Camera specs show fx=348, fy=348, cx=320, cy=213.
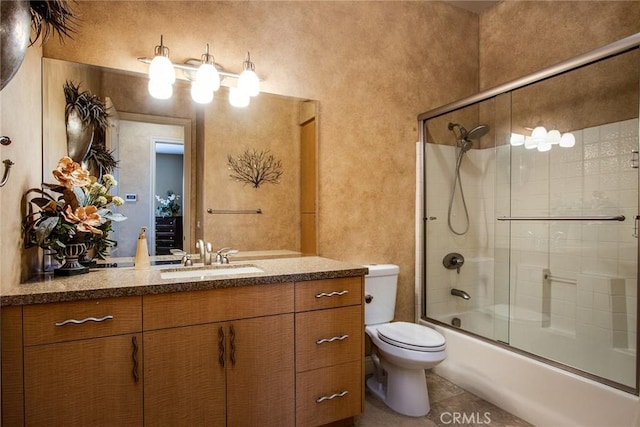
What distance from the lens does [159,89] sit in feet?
6.21

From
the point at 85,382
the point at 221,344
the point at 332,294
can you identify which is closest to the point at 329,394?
the point at 332,294

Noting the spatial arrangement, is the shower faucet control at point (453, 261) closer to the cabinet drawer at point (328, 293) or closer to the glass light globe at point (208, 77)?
the cabinet drawer at point (328, 293)

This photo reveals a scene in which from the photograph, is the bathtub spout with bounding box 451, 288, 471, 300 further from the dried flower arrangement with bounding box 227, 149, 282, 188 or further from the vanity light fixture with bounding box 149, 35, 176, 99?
the vanity light fixture with bounding box 149, 35, 176, 99

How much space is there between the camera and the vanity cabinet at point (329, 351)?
167 centimetres

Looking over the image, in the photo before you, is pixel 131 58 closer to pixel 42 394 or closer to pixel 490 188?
pixel 42 394

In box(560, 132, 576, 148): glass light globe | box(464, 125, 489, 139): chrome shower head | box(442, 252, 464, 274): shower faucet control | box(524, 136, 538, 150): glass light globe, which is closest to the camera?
box(560, 132, 576, 148): glass light globe

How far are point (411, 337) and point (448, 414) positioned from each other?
488mm

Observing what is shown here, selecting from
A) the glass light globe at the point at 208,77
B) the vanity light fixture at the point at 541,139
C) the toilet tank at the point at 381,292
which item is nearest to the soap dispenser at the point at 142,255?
the glass light globe at the point at 208,77

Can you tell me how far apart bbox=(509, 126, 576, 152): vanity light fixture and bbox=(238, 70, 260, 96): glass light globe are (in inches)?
72.2

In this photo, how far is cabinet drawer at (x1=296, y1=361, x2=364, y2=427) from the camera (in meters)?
1.67

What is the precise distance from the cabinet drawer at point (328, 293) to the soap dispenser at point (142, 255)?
0.82 metres

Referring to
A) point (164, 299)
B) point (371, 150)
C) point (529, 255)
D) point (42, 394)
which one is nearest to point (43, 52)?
point (164, 299)

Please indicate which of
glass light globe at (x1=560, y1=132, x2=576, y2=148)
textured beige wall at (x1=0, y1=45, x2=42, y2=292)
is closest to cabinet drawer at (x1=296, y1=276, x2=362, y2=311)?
textured beige wall at (x1=0, y1=45, x2=42, y2=292)

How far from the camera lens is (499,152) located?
8.48ft
